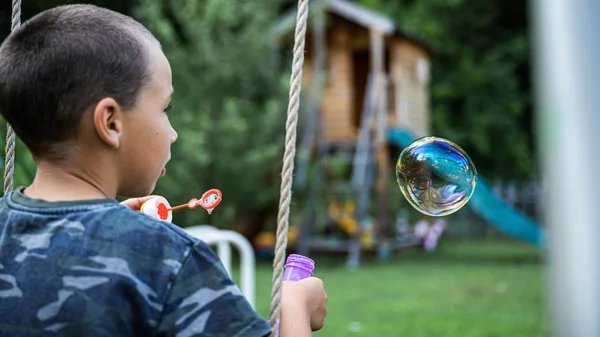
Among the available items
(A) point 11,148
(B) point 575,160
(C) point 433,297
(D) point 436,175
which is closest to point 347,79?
(C) point 433,297

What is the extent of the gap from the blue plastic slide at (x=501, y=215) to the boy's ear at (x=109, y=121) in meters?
11.4

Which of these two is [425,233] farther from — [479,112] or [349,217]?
[479,112]

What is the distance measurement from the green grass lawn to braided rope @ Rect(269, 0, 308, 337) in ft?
15.3

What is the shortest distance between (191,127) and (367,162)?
10.1 ft

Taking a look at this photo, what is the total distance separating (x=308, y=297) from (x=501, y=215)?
1185cm

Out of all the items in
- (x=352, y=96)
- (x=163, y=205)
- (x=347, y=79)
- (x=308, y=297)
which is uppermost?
(x=347, y=79)

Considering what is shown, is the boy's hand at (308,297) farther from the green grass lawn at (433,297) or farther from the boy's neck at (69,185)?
the green grass lawn at (433,297)

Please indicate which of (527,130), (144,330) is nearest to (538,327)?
(144,330)

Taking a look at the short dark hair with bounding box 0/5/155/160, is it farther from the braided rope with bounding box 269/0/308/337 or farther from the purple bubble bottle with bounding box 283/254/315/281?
the purple bubble bottle with bounding box 283/254/315/281

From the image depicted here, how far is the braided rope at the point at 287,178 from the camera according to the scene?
4.22ft

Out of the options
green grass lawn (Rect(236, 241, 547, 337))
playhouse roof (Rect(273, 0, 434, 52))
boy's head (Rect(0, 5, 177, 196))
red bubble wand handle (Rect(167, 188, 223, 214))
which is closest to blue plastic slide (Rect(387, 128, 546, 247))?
green grass lawn (Rect(236, 241, 547, 337))

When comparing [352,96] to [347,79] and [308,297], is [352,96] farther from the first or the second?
[308,297]

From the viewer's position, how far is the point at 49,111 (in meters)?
1.27

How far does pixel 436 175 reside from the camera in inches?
101
